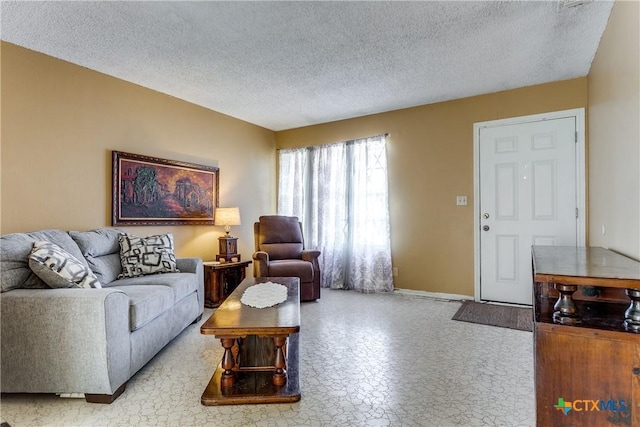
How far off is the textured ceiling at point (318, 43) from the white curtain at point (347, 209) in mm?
1085

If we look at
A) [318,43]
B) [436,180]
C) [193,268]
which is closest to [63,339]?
[193,268]

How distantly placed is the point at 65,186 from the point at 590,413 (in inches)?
146

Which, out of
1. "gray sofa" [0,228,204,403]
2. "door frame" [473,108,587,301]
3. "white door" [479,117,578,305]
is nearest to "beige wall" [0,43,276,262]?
"gray sofa" [0,228,204,403]

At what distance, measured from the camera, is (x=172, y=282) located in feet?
8.73

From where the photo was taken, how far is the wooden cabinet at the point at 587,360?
3.40ft

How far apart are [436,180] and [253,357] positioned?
302 centimetres

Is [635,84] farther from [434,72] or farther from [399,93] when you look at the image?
[399,93]

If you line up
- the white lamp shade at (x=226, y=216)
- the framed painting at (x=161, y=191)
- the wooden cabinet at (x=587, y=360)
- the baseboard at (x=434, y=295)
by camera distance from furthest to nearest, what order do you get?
the white lamp shade at (x=226, y=216) < the baseboard at (x=434, y=295) < the framed painting at (x=161, y=191) < the wooden cabinet at (x=587, y=360)

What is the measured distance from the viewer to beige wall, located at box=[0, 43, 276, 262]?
2.58m

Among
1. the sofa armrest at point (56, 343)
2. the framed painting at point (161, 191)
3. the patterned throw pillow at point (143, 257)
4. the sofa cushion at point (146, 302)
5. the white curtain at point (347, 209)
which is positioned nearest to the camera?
the sofa armrest at point (56, 343)

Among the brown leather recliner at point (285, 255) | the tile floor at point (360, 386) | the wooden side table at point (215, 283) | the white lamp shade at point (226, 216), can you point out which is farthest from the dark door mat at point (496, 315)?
the white lamp shade at point (226, 216)

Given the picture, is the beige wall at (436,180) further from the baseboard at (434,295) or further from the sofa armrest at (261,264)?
the sofa armrest at (261,264)

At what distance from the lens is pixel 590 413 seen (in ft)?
3.49

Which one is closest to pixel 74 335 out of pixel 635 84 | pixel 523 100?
pixel 635 84
